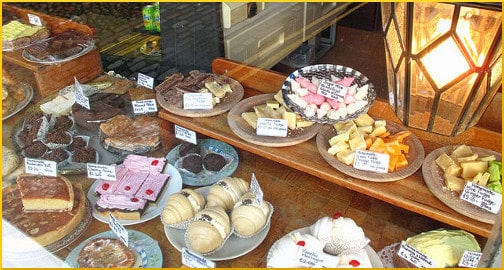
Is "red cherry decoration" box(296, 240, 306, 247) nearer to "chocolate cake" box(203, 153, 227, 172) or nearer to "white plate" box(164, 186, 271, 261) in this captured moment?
"white plate" box(164, 186, 271, 261)

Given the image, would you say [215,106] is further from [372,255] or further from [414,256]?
[414,256]

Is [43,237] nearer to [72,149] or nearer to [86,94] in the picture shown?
[72,149]

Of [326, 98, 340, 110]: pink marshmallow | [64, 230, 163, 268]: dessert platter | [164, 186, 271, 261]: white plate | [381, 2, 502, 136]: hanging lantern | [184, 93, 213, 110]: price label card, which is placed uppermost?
[381, 2, 502, 136]: hanging lantern

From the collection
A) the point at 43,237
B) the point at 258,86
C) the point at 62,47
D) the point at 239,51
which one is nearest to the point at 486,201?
the point at 258,86

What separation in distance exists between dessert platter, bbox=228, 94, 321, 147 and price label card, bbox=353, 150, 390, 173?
26 cm

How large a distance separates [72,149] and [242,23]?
4.87ft

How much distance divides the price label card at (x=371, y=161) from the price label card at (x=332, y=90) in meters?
0.30

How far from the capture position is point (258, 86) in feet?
7.13

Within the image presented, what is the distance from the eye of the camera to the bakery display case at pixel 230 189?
59.9 inches

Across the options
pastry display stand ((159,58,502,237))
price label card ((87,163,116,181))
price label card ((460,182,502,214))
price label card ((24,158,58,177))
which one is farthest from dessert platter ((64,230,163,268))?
price label card ((460,182,502,214))

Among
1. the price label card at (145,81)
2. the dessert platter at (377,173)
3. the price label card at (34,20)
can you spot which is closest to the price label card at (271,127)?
the dessert platter at (377,173)

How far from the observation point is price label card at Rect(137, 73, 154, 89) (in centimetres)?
248

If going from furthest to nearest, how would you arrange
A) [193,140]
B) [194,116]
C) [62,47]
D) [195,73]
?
[62,47] → [195,73] → [193,140] → [194,116]

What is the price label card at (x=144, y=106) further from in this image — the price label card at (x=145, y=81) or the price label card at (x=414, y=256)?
the price label card at (x=414, y=256)
